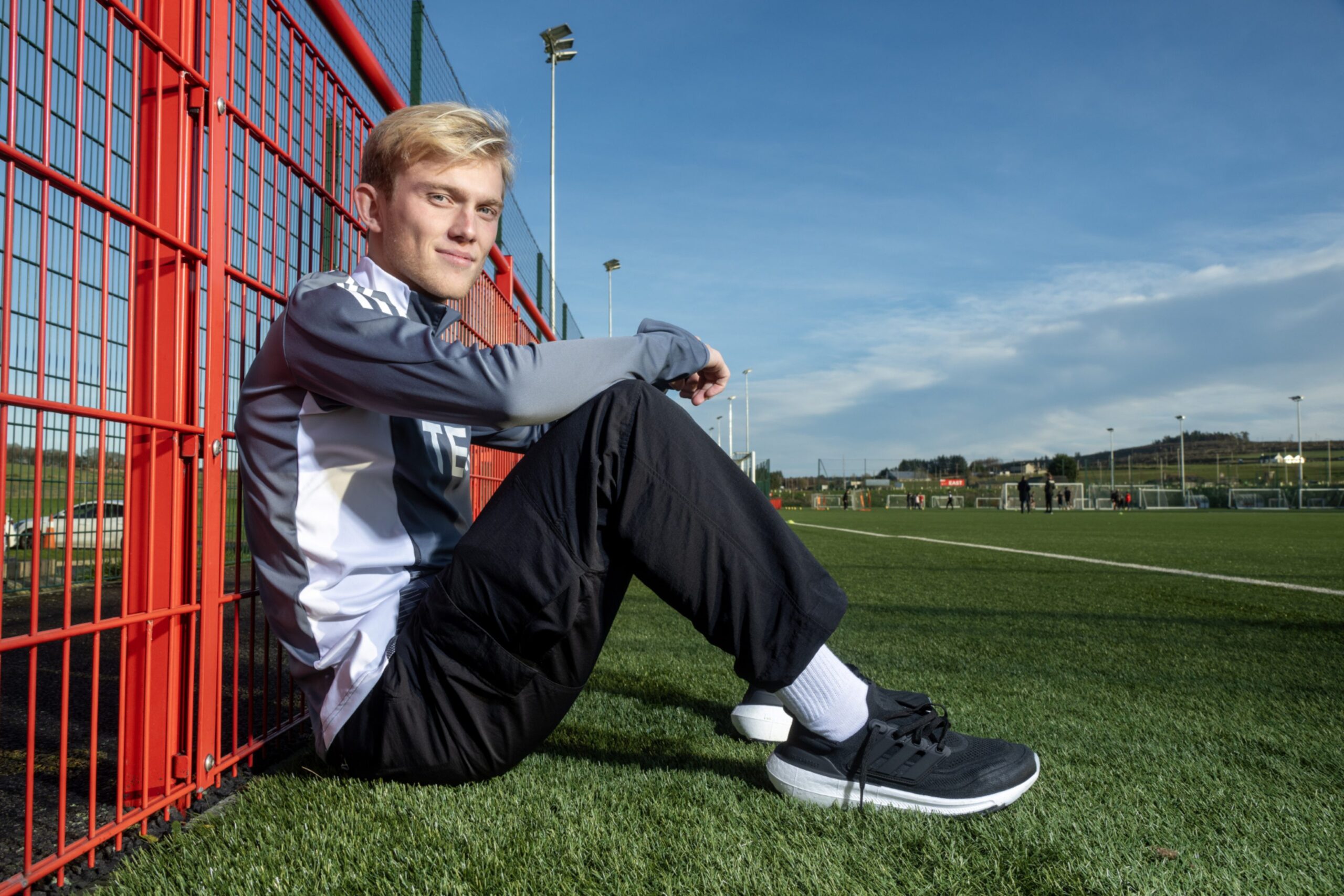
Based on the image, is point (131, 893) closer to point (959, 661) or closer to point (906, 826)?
point (906, 826)

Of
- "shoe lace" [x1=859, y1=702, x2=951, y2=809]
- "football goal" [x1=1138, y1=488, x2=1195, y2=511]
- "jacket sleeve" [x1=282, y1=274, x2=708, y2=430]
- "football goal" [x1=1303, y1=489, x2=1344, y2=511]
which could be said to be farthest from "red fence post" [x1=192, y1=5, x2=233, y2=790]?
"football goal" [x1=1138, y1=488, x2=1195, y2=511]

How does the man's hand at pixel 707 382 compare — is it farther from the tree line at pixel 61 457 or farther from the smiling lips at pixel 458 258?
the tree line at pixel 61 457

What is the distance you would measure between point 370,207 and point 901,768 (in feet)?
5.20

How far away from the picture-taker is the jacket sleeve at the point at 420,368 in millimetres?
1366

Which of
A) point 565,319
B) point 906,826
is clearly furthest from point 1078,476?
point 906,826

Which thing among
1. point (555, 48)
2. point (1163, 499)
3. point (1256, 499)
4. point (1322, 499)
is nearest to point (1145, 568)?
point (555, 48)

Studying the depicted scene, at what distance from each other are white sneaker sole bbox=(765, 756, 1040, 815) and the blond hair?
4.59 ft

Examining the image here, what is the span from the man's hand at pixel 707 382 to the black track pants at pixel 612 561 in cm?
44

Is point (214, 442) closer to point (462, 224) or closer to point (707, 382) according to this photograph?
point (462, 224)

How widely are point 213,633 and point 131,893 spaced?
0.50 metres

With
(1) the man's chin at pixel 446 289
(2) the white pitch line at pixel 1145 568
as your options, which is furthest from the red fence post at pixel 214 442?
(2) the white pitch line at pixel 1145 568

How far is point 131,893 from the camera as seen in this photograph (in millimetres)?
1203

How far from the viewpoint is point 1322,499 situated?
4703 centimetres

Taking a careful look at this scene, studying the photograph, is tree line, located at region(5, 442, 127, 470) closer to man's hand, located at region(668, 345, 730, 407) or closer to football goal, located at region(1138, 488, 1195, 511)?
man's hand, located at region(668, 345, 730, 407)
